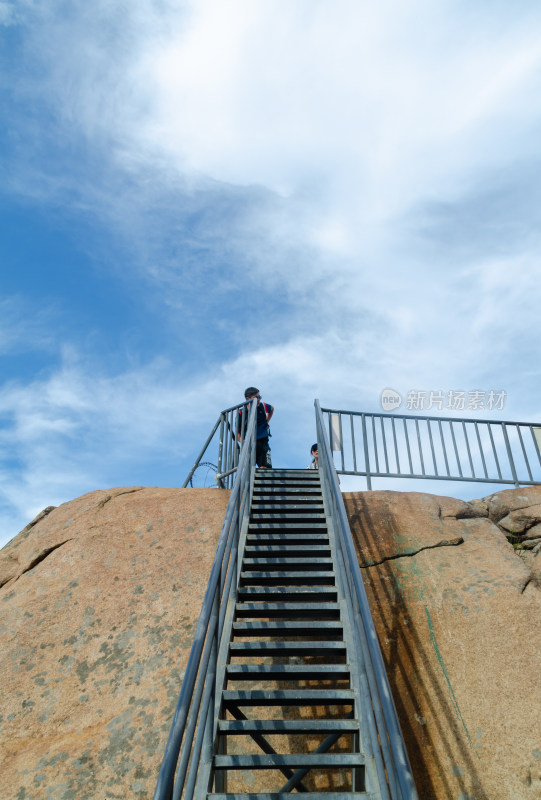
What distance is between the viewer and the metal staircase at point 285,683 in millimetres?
2670

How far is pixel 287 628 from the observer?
3934 millimetres

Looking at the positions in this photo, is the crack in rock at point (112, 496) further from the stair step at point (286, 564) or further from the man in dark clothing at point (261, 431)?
the stair step at point (286, 564)

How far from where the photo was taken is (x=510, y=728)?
13.7ft

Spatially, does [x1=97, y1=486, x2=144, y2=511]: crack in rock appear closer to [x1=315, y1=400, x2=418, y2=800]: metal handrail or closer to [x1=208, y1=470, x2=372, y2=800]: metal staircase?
[x1=208, y1=470, x2=372, y2=800]: metal staircase

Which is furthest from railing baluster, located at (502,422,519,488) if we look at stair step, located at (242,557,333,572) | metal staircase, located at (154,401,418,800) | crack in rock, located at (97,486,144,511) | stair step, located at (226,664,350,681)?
crack in rock, located at (97,486,144,511)

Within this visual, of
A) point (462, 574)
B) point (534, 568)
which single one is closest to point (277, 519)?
point (462, 574)

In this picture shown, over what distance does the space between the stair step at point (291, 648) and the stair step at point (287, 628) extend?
156 millimetres

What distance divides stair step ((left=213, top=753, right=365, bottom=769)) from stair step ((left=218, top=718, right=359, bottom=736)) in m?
0.16

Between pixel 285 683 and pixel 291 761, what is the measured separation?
1.62m

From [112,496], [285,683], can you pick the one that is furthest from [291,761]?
[112,496]

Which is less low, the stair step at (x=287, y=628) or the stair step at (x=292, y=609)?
the stair step at (x=292, y=609)

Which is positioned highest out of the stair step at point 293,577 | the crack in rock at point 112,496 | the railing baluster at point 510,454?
the railing baluster at point 510,454

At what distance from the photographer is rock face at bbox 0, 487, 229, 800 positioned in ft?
13.1

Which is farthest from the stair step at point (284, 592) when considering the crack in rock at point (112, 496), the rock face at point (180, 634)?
the crack in rock at point (112, 496)
